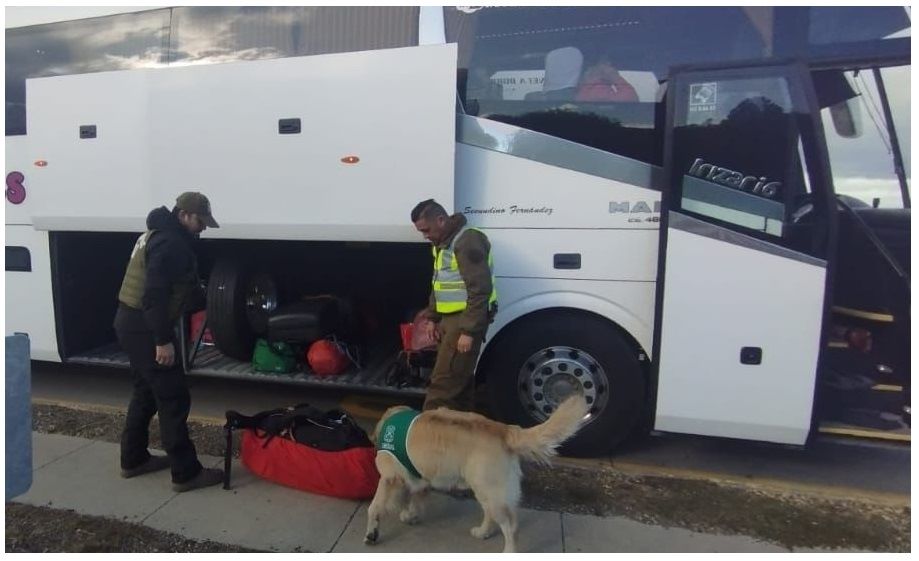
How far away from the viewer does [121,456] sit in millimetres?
3703

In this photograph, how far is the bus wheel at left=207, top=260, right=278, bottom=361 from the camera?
4.57 meters

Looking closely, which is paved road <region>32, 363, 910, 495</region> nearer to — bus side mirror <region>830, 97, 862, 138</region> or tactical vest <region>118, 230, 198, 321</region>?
tactical vest <region>118, 230, 198, 321</region>

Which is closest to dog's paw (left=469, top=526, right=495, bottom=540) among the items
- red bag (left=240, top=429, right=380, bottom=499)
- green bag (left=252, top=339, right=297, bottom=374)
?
red bag (left=240, top=429, right=380, bottom=499)

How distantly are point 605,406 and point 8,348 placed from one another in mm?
3107

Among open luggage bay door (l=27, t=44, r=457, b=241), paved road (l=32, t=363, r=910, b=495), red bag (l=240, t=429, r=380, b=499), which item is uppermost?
open luggage bay door (l=27, t=44, r=457, b=241)

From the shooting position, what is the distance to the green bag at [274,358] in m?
4.58

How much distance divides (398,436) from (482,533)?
66cm

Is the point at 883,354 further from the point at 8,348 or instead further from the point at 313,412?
the point at 8,348

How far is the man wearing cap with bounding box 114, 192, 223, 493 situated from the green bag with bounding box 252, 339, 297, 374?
1.03 meters

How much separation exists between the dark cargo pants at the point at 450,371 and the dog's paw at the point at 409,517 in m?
0.70

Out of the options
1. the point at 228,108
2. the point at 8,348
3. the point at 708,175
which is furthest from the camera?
the point at 228,108

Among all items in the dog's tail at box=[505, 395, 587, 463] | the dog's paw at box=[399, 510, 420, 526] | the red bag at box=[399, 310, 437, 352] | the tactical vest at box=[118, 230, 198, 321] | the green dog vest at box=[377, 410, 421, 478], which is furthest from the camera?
the red bag at box=[399, 310, 437, 352]

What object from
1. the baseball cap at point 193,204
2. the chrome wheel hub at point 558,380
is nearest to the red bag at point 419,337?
the chrome wheel hub at point 558,380

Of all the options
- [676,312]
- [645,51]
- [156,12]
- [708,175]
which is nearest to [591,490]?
[676,312]
